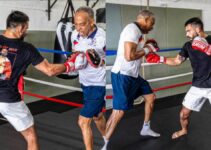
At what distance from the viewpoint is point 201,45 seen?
1751 millimetres

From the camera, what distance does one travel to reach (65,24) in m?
1.45

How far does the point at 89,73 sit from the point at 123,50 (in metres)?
0.28

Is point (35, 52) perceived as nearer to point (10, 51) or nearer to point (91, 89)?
point (10, 51)

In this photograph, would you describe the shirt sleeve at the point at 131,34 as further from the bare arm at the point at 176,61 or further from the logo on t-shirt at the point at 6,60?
the logo on t-shirt at the point at 6,60

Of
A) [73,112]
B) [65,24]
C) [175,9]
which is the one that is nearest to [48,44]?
[65,24]

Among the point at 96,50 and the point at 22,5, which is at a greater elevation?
the point at 22,5

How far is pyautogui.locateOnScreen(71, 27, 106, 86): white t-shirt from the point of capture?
137 cm

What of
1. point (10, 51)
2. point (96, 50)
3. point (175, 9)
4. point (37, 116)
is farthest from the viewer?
point (175, 9)

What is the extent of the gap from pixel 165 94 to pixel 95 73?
3.17 feet

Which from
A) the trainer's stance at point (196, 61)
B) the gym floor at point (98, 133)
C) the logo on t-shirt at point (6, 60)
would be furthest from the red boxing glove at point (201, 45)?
the logo on t-shirt at point (6, 60)

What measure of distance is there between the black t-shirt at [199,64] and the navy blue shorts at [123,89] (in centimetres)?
41

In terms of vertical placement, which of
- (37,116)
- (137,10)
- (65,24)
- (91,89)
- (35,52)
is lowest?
(37,116)

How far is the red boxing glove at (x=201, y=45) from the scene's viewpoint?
68.9 inches

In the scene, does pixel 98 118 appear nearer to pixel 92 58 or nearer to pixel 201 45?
pixel 92 58
